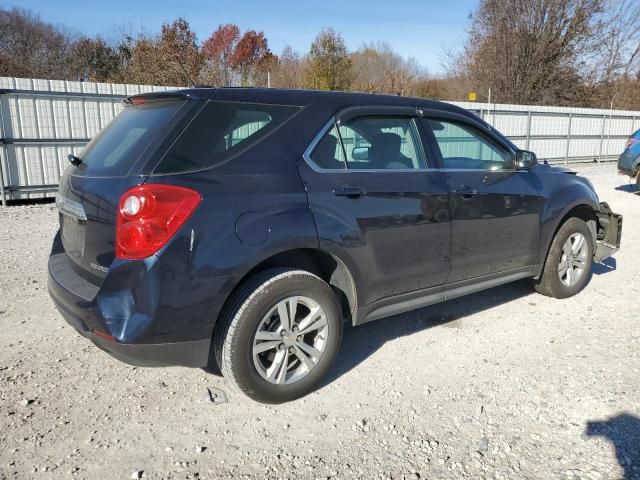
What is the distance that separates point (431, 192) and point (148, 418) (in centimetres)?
227

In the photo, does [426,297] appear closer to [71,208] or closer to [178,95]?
[178,95]

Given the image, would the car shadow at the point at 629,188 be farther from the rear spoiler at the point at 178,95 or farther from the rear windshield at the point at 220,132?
the rear spoiler at the point at 178,95

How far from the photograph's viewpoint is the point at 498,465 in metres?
2.53

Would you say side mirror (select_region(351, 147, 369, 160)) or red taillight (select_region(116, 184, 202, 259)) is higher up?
side mirror (select_region(351, 147, 369, 160))

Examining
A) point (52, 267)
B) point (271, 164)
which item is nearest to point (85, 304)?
point (52, 267)

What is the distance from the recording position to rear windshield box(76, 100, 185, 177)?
2.77 m

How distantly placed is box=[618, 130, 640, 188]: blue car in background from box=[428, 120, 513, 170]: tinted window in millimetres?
9076

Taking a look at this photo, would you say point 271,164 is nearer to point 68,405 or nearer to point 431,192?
point 431,192

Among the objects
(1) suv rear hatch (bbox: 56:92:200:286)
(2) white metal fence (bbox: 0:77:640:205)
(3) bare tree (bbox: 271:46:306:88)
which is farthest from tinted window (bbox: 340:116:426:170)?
(3) bare tree (bbox: 271:46:306:88)

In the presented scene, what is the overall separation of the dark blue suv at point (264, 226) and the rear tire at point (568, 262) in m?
0.97

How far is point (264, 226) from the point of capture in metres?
2.75

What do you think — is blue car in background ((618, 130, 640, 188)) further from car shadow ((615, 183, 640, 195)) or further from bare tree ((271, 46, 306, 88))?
bare tree ((271, 46, 306, 88))

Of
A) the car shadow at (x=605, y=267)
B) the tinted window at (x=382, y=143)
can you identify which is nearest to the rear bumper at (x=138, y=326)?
the tinted window at (x=382, y=143)

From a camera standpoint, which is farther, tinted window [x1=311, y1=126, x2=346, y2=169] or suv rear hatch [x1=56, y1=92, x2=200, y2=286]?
tinted window [x1=311, y1=126, x2=346, y2=169]
